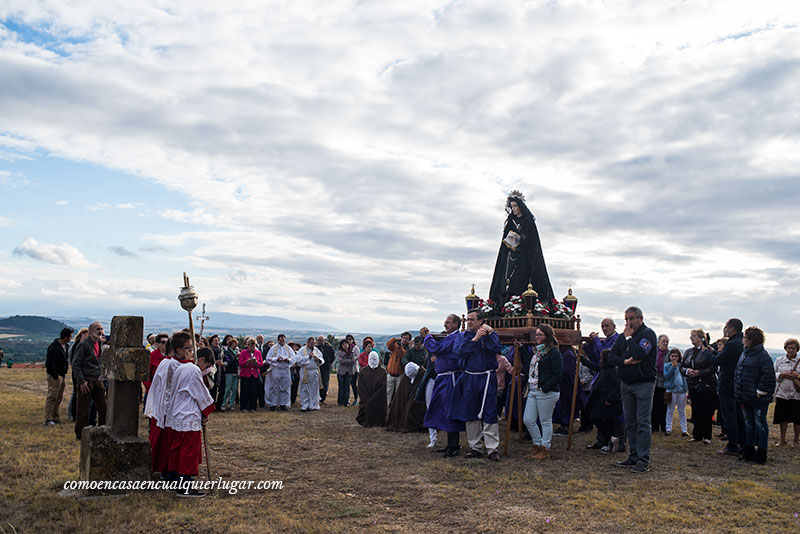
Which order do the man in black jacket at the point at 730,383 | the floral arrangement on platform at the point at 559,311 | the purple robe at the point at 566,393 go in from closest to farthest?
the man in black jacket at the point at 730,383 → the purple robe at the point at 566,393 → the floral arrangement on platform at the point at 559,311

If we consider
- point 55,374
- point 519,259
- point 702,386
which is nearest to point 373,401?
point 519,259

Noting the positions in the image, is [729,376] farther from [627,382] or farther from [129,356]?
[129,356]

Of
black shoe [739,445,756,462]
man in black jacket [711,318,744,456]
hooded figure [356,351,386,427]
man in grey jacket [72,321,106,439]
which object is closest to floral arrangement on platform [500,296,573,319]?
hooded figure [356,351,386,427]

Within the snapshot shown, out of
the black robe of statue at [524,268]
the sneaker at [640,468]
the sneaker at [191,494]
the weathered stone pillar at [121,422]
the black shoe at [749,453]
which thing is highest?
the black robe of statue at [524,268]

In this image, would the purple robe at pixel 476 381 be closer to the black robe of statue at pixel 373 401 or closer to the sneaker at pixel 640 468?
the sneaker at pixel 640 468

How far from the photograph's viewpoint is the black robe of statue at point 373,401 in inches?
511

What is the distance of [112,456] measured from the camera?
22.6 feet

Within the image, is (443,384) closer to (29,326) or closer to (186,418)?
(186,418)

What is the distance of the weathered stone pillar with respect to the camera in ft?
22.5

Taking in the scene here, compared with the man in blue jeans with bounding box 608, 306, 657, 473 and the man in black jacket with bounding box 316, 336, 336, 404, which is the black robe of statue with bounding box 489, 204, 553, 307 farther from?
the man in blue jeans with bounding box 608, 306, 657, 473

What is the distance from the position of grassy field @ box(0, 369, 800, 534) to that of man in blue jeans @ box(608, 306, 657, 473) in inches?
14.2

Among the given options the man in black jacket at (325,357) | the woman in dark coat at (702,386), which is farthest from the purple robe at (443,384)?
the man in black jacket at (325,357)

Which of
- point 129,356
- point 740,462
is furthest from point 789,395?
point 129,356

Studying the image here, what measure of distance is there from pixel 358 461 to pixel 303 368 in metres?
7.67
